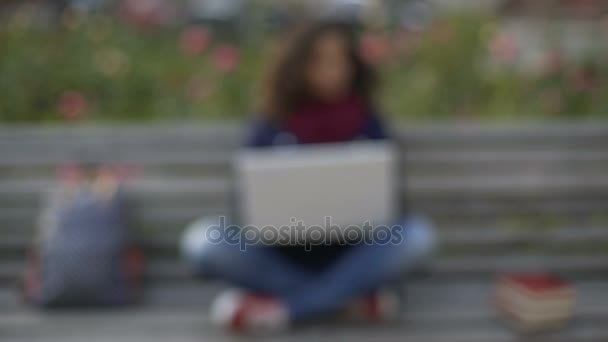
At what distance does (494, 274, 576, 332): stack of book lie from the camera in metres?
2.35

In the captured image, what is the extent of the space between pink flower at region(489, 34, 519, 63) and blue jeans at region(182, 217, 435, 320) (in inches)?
62.1

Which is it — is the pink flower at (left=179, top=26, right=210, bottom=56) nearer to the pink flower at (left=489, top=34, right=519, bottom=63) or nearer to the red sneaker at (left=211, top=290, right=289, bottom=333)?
the pink flower at (left=489, top=34, right=519, bottom=63)

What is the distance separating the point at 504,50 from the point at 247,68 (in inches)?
50.3

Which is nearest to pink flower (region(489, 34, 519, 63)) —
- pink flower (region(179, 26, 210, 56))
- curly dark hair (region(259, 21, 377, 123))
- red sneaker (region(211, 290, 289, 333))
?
curly dark hair (region(259, 21, 377, 123))

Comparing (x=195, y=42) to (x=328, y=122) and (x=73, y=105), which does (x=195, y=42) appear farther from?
(x=328, y=122)

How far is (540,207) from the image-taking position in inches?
115

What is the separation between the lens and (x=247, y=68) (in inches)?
153

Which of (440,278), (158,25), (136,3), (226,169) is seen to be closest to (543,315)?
(440,278)

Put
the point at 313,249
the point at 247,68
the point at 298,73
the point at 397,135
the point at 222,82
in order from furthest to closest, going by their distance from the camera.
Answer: the point at 247,68 < the point at 222,82 < the point at 397,135 < the point at 298,73 < the point at 313,249

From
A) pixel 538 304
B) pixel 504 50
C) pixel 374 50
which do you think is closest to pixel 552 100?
pixel 504 50

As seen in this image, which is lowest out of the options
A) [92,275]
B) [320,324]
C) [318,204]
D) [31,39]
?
[320,324]

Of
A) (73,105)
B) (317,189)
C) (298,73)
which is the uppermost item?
(298,73)

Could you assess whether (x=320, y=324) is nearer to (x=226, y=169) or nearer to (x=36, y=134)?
(x=226, y=169)

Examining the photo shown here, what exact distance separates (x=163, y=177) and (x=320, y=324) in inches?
35.6
